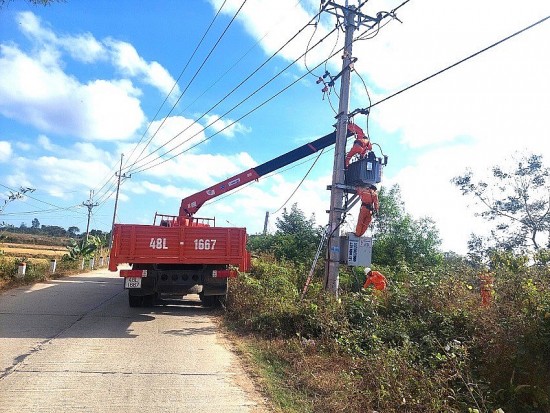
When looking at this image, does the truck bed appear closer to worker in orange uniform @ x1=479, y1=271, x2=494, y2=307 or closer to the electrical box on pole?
the electrical box on pole

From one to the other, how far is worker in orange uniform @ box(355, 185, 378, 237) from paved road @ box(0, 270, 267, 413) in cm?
387

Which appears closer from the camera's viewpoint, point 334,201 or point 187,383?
point 187,383

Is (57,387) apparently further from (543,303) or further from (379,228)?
(379,228)

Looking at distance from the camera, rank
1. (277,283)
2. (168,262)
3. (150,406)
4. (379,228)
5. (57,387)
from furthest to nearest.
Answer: (379,228) → (277,283) → (168,262) → (57,387) → (150,406)

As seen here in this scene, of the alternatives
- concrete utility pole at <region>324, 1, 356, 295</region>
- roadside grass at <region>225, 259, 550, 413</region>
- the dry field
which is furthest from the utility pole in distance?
the dry field

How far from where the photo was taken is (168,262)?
952 centimetres

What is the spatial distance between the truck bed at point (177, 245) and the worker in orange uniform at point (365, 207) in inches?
104

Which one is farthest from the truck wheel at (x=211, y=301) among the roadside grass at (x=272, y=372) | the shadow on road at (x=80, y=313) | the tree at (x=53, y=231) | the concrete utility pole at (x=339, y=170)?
the tree at (x=53, y=231)

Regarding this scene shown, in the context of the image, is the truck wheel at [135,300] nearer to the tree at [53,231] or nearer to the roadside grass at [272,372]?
the roadside grass at [272,372]

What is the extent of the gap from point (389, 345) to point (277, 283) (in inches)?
181

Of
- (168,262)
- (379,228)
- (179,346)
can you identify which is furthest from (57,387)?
(379,228)

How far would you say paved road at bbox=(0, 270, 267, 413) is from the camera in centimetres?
429

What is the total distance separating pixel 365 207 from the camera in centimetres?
956

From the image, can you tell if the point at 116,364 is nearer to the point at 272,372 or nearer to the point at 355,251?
the point at 272,372
